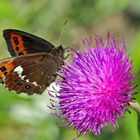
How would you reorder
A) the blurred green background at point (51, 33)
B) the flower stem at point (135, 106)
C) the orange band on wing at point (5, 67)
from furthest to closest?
the blurred green background at point (51, 33), the orange band on wing at point (5, 67), the flower stem at point (135, 106)

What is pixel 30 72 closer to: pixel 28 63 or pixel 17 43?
pixel 28 63

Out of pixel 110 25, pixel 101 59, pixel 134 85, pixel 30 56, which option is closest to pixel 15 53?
pixel 30 56

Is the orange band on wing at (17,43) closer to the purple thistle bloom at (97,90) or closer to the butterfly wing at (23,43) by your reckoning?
the butterfly wing at (23,43)

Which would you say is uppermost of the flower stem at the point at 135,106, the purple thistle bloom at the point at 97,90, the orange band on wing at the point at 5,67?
the orange band on wing at the point at 5,67

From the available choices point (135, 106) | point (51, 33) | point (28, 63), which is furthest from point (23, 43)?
point (51, 33)

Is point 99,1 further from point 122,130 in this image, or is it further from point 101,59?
point 101,59

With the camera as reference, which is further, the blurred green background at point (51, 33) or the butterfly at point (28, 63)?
the blurred green background at point (51, 33)

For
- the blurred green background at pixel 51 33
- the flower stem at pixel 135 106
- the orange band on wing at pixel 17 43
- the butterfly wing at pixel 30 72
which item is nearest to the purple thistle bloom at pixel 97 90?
the flower stem at pixel 135 106
